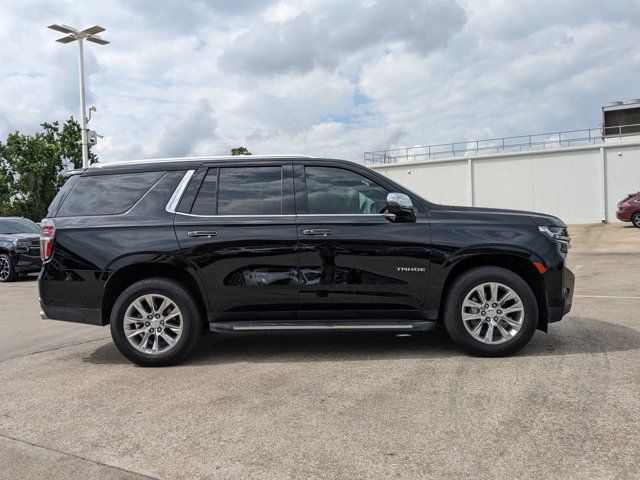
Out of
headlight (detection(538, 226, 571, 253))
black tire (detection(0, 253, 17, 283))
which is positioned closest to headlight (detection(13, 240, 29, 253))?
black tire (detection(0, 253, 17, 283))

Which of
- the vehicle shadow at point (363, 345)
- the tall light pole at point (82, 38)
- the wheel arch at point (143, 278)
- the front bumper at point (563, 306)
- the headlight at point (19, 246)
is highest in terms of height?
the tall light pole at point (82, 38)

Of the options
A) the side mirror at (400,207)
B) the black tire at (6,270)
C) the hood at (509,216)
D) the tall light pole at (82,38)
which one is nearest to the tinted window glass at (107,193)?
the side mirror at (400,207)

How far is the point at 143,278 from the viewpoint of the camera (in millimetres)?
5043

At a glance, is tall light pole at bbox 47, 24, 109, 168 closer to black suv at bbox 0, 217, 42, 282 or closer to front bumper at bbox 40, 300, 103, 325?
black suv at bbox 0, 217, 42, 282

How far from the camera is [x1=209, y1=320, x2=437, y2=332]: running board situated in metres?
4.73

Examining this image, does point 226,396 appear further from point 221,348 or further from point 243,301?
point 221,348

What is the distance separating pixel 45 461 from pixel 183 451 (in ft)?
2.51

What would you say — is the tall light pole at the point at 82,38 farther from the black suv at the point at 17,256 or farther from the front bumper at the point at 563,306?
the front bumper at the point at 563,306

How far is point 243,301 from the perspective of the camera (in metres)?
4.86

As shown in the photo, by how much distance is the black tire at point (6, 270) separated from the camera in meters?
13.4

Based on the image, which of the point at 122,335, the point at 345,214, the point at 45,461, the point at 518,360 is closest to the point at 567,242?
the point at 518,360

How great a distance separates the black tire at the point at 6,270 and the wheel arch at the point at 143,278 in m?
10.1

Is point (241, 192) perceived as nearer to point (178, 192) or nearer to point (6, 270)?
point (178, 192)

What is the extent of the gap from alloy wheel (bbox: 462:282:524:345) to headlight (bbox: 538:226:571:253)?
634 mm
